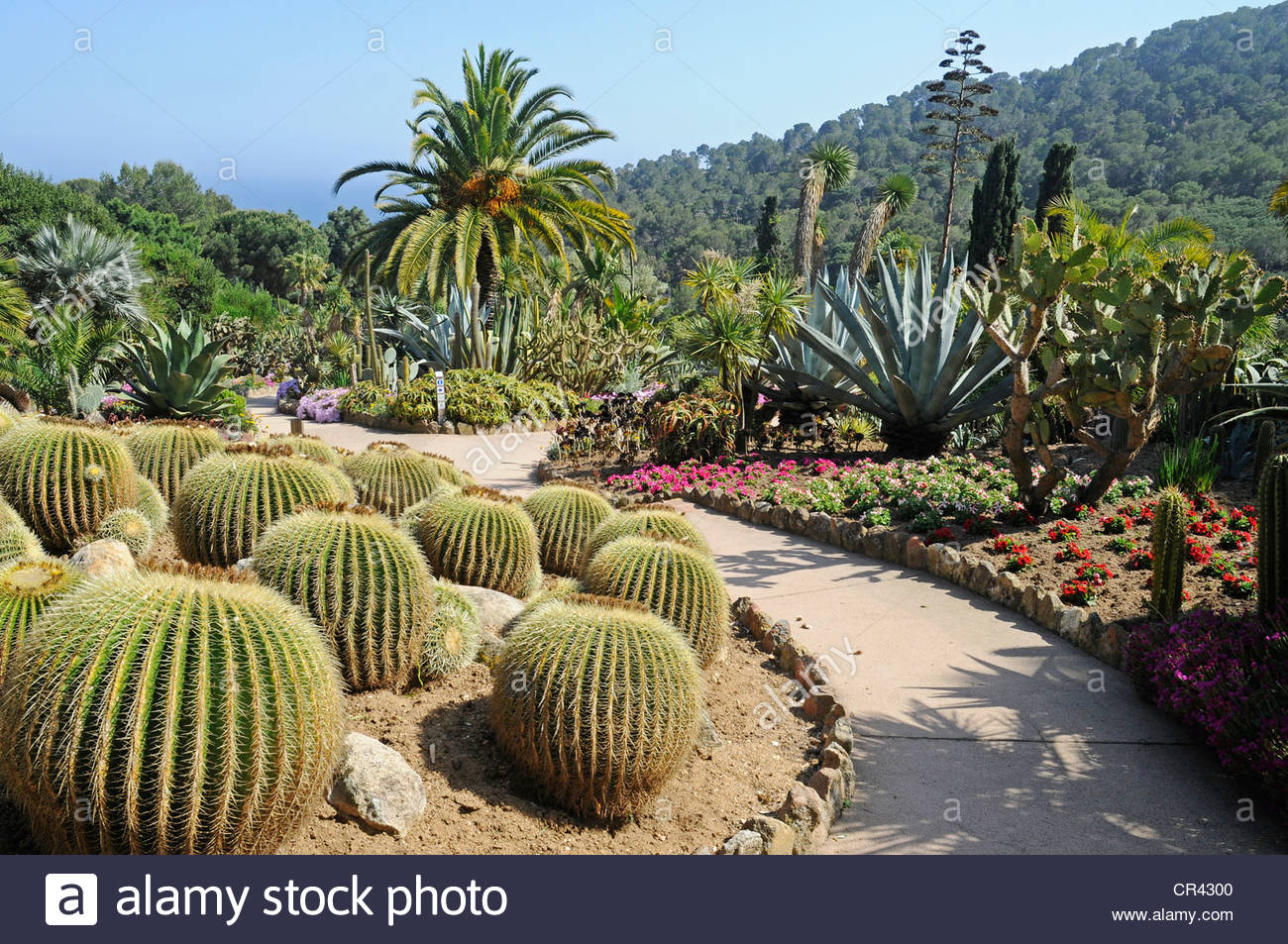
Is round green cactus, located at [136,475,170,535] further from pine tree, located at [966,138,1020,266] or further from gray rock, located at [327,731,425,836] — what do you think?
pine tree, located at [966,138,1020,266]

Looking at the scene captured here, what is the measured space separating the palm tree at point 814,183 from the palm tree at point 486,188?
652cm

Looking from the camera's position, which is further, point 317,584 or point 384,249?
point 384,249

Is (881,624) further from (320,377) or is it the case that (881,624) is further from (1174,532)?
(320,377)

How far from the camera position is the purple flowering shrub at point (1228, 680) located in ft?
12.6

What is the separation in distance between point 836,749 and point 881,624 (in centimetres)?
206

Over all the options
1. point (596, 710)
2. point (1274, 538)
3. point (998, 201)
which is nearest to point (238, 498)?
point (596, 710)

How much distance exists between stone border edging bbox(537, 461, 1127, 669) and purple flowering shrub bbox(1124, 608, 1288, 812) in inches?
11.2

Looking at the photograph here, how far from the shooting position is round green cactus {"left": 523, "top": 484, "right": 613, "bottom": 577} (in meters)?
6.14

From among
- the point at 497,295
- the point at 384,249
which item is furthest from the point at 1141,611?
the point at 384,249

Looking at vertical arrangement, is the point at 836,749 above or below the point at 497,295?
below

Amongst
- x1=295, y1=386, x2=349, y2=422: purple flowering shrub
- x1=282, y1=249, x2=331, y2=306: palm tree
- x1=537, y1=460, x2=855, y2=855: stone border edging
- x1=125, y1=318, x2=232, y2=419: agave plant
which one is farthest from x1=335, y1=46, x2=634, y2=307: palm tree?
x1=282, y1=249, x2=331, y2=306: palm tree

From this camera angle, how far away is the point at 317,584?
155 inches

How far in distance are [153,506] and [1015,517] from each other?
665 centimetres
